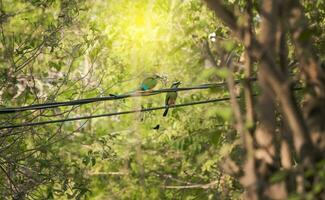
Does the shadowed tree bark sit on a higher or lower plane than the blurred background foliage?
lower

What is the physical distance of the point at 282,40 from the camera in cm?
265

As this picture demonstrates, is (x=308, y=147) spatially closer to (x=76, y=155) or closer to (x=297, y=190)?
(x=297, y=190)

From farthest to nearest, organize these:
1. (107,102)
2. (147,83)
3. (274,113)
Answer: (107,102)
(147,83)
(274,113)

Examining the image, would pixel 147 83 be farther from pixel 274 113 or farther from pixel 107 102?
pixel 274 113

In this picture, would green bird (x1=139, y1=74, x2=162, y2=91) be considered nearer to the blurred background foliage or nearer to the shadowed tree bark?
the blurred background foliage

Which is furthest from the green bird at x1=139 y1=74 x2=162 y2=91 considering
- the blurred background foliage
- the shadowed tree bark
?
the shadowed tree bark

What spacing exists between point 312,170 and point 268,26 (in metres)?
0.47

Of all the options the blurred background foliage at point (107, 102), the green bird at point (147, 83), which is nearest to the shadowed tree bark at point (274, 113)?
the blurred background foliage at point (107, 102)

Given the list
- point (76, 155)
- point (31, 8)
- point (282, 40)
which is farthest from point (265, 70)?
point (76, 155)

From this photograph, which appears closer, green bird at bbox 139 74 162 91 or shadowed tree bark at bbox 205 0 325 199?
shadowed tree bark at bbox 205 0 325 199

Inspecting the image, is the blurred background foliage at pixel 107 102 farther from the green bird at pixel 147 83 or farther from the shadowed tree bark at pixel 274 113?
the green bird at pixel 147 83

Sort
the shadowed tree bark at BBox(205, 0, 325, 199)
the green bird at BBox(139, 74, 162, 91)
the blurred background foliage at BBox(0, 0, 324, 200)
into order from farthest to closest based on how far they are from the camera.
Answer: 1. the blurred background foliage at BBox(0, 0, 324, 200)
2. the green bird at BBox(139, 74, 162, 91)
3. the shadowed tree bark at BBox(205, 0, 325, 199)

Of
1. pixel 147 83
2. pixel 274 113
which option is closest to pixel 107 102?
pixel 147 83

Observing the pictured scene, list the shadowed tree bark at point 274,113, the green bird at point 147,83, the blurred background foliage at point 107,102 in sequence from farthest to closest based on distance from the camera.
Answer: the blurred background foliage at point 107,102 < the green bird at point 147,83 < the shadowed tree bark at point 274,113
